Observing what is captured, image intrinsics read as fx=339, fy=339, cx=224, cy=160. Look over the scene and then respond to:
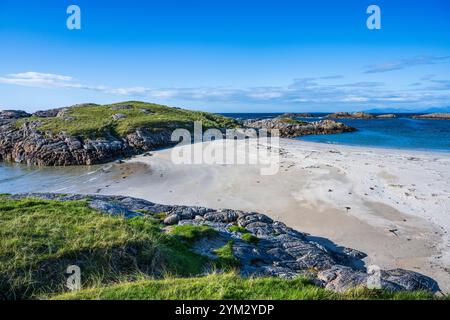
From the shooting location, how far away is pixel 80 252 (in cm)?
1061

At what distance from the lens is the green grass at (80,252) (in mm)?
Result: 9266

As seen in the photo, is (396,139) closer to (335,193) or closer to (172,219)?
(335,193)

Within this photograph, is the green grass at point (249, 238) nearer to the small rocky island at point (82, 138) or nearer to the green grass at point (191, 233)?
the green grass at point (191, 233)

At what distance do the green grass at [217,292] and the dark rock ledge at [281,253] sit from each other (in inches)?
66.3

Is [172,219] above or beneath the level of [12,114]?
beneath

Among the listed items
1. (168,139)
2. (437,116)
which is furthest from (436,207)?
(437,116)

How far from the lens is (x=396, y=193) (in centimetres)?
2661

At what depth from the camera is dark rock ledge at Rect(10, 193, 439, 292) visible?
11961mm

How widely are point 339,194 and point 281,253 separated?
537 inches

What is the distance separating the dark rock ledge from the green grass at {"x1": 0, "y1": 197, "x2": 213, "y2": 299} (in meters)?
2.08

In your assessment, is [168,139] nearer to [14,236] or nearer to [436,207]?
[436,207]

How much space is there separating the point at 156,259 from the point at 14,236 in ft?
15.2

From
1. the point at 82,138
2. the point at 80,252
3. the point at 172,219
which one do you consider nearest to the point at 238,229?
the point at 172,219

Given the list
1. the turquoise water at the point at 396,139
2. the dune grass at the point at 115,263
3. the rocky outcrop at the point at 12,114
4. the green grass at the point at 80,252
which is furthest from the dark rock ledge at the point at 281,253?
the rocky outcrop at the point at 12,114
